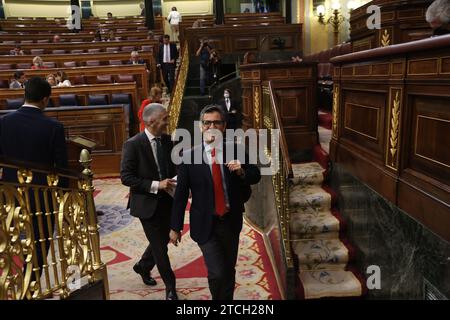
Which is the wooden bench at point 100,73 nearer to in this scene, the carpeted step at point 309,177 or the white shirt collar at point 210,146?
the carpeted step at point 309,177

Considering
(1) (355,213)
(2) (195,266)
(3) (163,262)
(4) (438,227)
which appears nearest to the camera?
(4) (438,227)

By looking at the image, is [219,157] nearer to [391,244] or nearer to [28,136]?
[28,136]

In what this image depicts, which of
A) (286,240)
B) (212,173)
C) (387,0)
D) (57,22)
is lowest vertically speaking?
(286,240)

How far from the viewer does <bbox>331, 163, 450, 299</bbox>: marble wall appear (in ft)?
7.05

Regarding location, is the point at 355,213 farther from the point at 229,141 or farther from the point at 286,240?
the point at 229,141

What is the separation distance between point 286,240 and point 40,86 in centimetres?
212

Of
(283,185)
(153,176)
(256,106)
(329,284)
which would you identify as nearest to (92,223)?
(153,176)

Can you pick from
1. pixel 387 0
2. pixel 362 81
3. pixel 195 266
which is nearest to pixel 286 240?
pixel 195 266

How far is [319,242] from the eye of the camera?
11.9 feet

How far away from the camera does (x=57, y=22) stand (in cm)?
1620

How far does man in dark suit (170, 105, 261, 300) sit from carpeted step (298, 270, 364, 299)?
1051 mm

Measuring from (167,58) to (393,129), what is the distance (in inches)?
294

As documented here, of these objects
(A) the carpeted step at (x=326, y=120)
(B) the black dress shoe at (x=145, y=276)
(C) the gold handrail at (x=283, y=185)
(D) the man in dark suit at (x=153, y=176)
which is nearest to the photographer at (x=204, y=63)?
(A) the carpeted step at (x=326, y=120)
